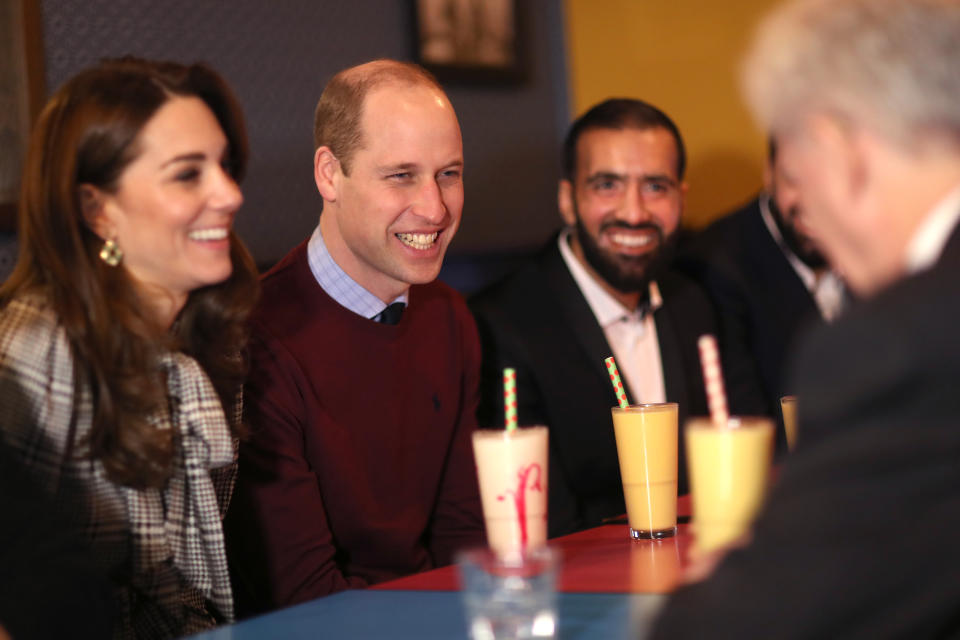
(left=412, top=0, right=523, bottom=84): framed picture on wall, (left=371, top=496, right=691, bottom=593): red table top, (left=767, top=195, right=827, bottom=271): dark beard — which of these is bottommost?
(left=371, top=496, right=691, bottom=593): red table top

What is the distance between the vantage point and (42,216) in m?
1.67

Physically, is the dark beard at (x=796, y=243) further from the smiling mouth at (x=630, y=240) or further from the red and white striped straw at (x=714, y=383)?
the red and white striped straw at (x=714, y=383)

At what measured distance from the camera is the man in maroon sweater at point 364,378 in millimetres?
2033

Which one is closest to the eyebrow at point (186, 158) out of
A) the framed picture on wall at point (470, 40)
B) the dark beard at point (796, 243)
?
the framed picture on wall at point (470, 40)

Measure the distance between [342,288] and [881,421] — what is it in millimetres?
1516

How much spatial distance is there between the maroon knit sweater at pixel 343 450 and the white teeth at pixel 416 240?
159 mm

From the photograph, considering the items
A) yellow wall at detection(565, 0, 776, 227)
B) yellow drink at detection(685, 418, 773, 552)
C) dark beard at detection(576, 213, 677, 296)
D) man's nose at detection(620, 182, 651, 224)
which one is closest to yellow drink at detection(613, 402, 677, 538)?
yellow drink at detection(685, 418, 773, 552)

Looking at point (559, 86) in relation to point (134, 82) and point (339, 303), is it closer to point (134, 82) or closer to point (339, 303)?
point (339, 303)

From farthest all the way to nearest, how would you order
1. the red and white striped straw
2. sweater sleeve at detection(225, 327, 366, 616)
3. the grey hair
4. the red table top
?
sweater sleeve at detection(225, 327, 366, 616), the red table top, the red and white striped straw, the grey hair

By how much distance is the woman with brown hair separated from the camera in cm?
164

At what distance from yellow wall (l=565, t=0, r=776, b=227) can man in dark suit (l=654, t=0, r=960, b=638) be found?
2.80 metres

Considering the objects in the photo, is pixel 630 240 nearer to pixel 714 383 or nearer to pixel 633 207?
pixel 633 207

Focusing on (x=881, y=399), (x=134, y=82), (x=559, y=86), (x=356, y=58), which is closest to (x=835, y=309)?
(x=559, y=86)

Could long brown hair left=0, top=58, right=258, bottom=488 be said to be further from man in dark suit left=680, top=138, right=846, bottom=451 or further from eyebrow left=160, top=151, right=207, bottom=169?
man in dark suit left=680, top=138, right=846, bottom=451
